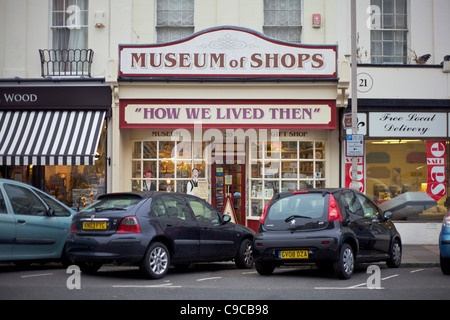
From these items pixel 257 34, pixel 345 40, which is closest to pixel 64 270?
pixel 257 34

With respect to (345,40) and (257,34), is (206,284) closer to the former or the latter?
(257,34)

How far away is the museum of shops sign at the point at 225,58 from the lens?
16875 millimetres

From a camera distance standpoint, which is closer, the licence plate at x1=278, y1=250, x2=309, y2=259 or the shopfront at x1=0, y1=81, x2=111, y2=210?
the licence plate at x1=278, y1=250, x2=309, y2=259

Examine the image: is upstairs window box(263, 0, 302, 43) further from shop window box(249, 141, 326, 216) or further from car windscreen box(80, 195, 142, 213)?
car windscreen box(80, 195, 142, 213)

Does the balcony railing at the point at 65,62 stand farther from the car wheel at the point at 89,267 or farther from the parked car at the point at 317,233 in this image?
the parked car at the point at 317,233

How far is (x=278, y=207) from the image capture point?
37.6ft

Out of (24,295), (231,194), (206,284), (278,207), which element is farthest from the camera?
(231,194)

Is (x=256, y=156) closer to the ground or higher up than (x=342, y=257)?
higher up

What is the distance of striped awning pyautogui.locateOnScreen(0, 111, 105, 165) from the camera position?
16234 millimetres

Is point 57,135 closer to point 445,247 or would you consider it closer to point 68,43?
point 68,43

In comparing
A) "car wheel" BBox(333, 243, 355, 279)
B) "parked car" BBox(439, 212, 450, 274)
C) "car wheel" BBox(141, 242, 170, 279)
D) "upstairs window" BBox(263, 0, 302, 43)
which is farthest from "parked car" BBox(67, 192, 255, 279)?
"upstairs window" BBox(263, 0, 302, 43)

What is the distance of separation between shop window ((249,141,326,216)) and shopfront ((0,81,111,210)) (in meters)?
Result: 4.18

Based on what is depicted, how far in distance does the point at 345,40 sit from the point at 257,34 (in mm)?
2506

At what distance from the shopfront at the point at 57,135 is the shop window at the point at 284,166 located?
13.7 ft
